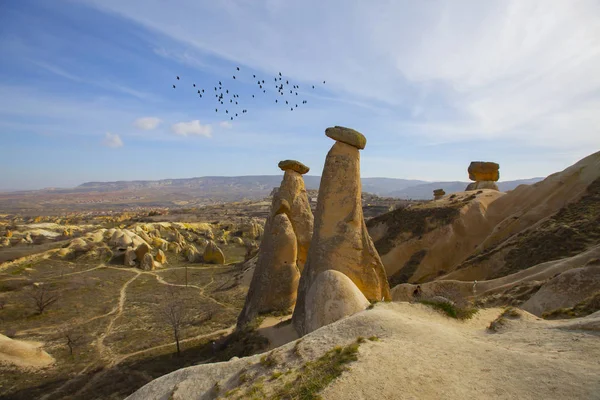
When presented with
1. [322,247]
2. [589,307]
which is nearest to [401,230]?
[322,247]

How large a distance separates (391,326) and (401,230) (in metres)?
20.0

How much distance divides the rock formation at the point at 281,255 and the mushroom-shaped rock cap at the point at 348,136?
13.8 ft

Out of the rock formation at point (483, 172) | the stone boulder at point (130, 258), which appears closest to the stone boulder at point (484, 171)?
the rock formation at point (483, 172)

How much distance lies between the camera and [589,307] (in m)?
8.92

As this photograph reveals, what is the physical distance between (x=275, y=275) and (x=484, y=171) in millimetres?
31965

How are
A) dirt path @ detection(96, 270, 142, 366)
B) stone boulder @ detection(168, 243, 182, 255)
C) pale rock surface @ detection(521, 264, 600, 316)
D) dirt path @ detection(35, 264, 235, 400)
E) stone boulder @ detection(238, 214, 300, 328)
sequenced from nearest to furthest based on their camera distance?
pale rock surface @ detection(521, 264, 600, 316), dirt path @ detection(35, 264, 235, 400), stone boulder @ detection(238, 214, 300, 328), dirt path @ detection(96, 270, 142, 366), stone boulder @ detection(168, 243, 182, 255)

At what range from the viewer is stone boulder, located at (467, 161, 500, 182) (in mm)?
37675

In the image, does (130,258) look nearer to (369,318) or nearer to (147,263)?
(147,263)

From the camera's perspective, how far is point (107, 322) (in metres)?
20.3

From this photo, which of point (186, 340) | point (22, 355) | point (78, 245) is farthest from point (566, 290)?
point (78, 245)

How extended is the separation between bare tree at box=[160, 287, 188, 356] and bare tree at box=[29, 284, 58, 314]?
7142 millimetres

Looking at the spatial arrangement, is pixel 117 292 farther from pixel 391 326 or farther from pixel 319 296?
pixel 391 326

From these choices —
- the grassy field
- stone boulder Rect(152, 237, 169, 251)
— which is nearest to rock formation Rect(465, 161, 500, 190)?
the grassy field

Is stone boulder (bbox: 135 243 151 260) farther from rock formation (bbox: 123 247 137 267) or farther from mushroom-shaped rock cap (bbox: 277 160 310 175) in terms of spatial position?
mushroom-shaped rock cap (bbox: 277 160 310 175)
